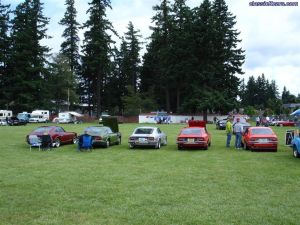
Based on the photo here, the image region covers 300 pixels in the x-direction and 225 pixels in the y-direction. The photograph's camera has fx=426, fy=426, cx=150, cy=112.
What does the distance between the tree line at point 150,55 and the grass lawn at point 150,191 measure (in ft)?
178

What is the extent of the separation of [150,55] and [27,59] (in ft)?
92.1

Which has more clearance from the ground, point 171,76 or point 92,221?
point 171,76

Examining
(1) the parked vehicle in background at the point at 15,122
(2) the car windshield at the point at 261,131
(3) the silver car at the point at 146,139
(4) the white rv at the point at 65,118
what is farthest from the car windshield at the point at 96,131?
(4) the white rv at the point at 65,118

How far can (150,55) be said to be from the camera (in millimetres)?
96062

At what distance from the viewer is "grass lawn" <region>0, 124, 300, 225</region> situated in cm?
841

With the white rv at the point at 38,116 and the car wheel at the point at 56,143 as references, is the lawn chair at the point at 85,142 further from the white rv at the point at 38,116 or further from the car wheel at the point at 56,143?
the white rv at the point at 38,116

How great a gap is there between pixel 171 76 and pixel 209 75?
1066cm

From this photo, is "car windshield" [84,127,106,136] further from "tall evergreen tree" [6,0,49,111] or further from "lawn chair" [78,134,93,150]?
"tall evergreen tree" [6,0,49,111]

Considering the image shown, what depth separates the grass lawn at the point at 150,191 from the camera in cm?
841

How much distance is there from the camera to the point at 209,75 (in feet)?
239

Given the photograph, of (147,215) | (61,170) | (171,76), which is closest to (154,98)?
(171,76)

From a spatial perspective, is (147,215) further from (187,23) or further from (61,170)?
(187,23)

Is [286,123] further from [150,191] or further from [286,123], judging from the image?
[150,191]

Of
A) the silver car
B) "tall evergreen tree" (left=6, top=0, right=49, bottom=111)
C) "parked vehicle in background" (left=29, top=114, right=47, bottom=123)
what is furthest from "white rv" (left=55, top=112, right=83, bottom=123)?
the silver car
